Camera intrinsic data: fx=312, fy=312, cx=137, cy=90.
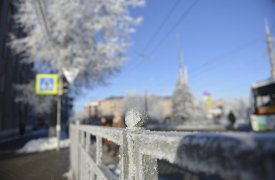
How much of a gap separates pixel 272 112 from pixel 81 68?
1112 cm

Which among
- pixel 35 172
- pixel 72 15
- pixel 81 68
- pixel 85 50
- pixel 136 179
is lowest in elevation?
pixel 35 172

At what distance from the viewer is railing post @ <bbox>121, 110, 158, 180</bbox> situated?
150 cm

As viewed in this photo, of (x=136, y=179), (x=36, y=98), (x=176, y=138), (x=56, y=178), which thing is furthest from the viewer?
(x=36, y=98)

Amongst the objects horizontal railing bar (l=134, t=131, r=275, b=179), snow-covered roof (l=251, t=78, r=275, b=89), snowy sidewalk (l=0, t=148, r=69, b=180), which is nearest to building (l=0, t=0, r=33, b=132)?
snowy sidewalk (l=0, t=148, r=69, b=180)

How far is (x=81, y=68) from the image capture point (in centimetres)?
1927

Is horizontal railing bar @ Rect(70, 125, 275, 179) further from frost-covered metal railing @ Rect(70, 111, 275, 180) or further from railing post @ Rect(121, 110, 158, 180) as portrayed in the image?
railing post @ Rect(121, 110, 158, 180)

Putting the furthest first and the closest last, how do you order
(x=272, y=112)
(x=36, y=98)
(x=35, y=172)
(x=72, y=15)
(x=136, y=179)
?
(x=36, y=98)
(x=72, y=15)
(x=272, y=112)
(x=35, y=172)
(x=136, y=179)

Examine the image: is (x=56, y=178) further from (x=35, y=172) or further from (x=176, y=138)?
(x=176, y=138)

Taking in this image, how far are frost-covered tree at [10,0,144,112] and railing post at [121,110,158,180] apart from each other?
671 inches

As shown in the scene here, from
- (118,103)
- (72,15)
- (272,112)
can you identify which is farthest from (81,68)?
(118,103)

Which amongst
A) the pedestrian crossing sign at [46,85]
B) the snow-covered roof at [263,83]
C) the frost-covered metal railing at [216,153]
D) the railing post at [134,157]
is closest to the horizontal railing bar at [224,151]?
the frost-covered metal railing at [216,153]

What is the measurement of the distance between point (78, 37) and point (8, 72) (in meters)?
13.7

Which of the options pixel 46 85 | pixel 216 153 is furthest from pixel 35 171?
pixel 216 153

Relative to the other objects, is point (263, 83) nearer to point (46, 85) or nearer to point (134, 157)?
point (46, 85)
